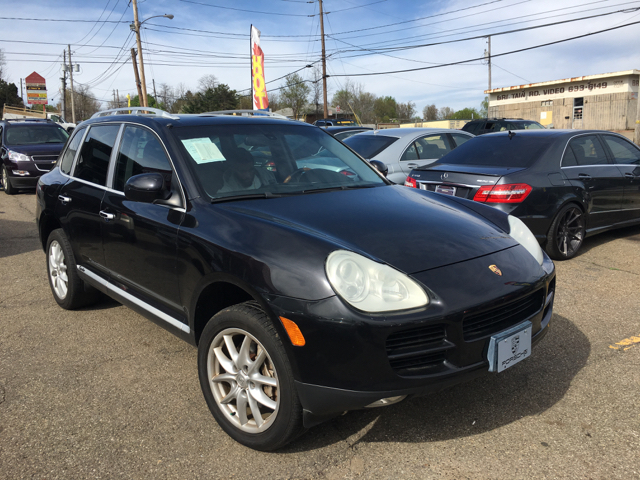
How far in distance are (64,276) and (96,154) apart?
1202 mm

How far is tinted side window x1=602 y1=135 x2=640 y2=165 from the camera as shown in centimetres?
667

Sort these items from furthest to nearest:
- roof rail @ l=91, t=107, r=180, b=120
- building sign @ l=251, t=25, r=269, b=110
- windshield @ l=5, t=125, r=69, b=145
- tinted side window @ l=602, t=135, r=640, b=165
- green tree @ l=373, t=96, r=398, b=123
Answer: green tree @ l=373, t=96, r=398, b=123 < building sign @ l=251, t=25, r=269, b=110 < windshield @ l=5, t=125, r=69, b=145 < tinted side window @ l=602, t=135, r=640, b=165 < roof rail @ l=91, t=107, r=180, b=120

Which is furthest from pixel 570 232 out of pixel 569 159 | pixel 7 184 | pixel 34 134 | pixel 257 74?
pixel 257 74

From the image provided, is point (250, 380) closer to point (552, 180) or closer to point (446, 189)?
point (446, 189)

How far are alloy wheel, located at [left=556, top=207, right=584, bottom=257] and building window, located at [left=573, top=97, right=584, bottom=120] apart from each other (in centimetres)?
4262

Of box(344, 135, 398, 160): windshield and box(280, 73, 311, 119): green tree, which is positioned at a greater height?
box(280, 73, 311, 119): green tree

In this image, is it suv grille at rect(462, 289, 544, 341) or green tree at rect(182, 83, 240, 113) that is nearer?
suv grille at rect(462, 289, 544, 341)

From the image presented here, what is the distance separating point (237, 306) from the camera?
2.51 m

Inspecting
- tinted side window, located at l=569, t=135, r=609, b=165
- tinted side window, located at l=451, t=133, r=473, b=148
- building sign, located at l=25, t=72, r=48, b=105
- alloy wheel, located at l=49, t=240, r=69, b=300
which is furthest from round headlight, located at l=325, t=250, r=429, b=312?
building sign, located at l=25, t=72, r=48, b=105

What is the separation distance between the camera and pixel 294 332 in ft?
7.26

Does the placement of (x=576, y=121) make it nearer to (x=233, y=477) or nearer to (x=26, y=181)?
(x=26, y=181)

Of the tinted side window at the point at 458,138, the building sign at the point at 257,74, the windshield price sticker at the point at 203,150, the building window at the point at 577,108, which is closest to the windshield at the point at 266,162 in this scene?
the windshield price sticker at the point at 203,150

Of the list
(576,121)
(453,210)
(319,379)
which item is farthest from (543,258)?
(576,121)

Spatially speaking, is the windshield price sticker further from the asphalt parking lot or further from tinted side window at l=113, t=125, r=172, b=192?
the asphalt parking lot
